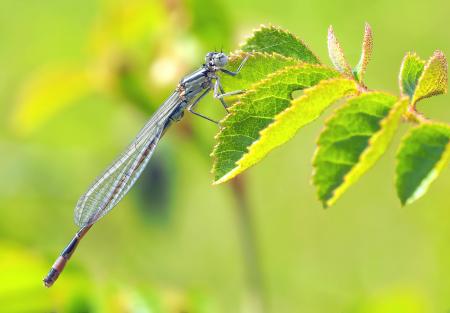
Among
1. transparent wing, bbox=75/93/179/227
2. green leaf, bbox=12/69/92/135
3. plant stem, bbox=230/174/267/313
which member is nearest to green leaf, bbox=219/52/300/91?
transparent wing, bbox=75/93/179/227

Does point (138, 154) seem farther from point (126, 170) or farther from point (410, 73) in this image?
point (410, 73)

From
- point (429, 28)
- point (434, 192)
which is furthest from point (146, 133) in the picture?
point (429, 28)

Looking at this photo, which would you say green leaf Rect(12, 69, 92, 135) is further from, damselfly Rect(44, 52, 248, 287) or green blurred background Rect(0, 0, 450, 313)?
damselfly Rect(44, 52, 248, 287)

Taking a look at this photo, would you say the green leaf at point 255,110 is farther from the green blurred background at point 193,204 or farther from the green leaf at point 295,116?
the green blurred background at point 193,204

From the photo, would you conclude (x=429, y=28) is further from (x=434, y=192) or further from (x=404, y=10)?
(x=434, y=192)

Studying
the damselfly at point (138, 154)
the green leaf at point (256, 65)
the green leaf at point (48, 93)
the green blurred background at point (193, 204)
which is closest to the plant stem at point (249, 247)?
the green blurred background at point (193, 204)

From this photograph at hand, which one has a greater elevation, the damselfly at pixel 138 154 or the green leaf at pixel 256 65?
the damselfly at pixel 138 154

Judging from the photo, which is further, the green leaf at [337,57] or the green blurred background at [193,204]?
the green blurred background at [193,204]
